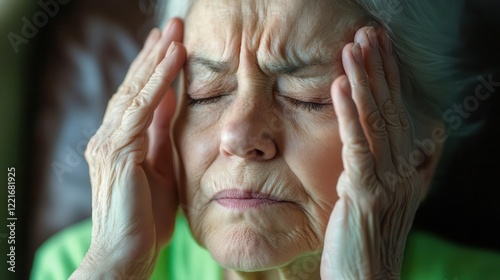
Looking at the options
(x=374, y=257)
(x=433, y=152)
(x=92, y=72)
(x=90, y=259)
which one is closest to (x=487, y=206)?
(x=433, y=152)

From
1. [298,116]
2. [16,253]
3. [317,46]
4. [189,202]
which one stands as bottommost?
[16,253]

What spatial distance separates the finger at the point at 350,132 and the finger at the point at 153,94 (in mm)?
288

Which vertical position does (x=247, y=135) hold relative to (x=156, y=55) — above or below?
below

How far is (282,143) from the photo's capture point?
970 millimetres

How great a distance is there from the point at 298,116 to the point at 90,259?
1.47 ft

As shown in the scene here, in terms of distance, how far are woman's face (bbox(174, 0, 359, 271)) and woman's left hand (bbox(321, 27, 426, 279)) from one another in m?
0.04

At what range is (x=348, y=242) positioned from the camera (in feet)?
3.07

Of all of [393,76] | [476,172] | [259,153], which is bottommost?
[476,172]

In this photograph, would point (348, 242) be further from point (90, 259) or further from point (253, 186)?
point (90, 259)

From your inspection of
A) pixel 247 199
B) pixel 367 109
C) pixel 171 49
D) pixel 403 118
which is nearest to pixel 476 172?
pixel 403 118

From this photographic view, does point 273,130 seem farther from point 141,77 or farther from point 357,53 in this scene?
point 141,77

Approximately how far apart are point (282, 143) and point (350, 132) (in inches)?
4.5

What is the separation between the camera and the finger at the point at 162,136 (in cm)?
117

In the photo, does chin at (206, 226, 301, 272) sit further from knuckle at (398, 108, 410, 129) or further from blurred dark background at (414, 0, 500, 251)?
blurred dark background at (414, 0, 500, 251)
